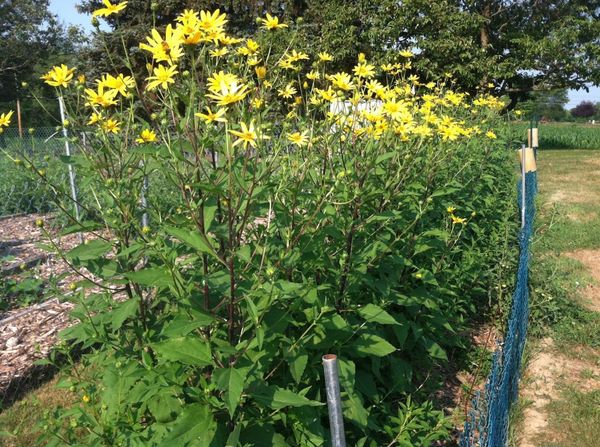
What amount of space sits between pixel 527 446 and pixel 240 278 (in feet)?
7.19

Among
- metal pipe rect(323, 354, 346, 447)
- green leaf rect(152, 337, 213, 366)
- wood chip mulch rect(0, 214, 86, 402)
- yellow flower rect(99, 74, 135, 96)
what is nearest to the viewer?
metal pipe rect(323, 354, 346, 447)

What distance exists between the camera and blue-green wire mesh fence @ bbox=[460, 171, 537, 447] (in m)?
2.22

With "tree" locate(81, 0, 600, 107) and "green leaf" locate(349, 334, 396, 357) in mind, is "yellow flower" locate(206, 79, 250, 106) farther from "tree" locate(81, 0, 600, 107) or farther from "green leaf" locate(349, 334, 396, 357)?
"tree" locate(81, 0, 600, 107)

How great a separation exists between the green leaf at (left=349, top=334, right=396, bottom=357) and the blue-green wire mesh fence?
389 millimetres

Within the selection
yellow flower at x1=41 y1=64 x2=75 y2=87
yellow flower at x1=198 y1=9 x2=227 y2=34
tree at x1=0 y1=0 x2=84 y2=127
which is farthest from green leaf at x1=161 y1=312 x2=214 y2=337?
tree at x1=0 y1=0 x2=84 y2=127

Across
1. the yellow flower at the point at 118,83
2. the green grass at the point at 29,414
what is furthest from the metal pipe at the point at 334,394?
the green grass at the point at 29,414

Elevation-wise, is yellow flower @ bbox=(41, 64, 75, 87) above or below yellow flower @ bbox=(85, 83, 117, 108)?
above

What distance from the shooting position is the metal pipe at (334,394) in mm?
1261

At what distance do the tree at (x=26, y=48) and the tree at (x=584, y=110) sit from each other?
3219 inches

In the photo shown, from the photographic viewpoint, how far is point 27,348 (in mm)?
3646

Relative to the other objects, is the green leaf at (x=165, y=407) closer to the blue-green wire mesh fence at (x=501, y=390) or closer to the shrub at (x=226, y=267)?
the shrub at (x=226, y=267)

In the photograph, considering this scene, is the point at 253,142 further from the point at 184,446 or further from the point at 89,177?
the point at 184,446

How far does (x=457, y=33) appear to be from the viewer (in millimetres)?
19391

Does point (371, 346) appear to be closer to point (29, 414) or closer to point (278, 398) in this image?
point (278, 398)
